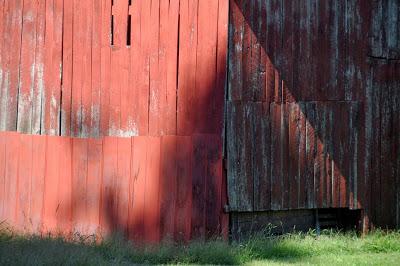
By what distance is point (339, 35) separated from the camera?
11.5m

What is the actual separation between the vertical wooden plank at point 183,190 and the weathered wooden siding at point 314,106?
2.15 ft

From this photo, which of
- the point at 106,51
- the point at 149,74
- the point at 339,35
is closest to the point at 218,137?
the point at 149,74

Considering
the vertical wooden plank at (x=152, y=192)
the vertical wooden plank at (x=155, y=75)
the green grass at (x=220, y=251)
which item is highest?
the vertical wooden plank at (x=155, y=75)

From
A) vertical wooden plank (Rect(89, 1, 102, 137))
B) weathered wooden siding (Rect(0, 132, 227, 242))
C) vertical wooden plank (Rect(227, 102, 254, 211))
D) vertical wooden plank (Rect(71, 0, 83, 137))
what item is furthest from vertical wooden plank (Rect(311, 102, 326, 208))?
vertical wooden plank (Rect(71, 0, 83, 137))

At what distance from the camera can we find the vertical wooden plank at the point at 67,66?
1045 centimetres

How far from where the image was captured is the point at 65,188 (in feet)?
33.8

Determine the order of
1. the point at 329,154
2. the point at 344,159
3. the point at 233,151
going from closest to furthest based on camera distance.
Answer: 1. the point at 233,151
2. the point at 329,154
3. the point at 344,159

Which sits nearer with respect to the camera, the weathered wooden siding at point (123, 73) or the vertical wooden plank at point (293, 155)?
the weathered wooden siding at point (123, 73)

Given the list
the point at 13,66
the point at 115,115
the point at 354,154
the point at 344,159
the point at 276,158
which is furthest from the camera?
the point at 354,154

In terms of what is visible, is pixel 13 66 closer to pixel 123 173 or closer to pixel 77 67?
pixel 77 67

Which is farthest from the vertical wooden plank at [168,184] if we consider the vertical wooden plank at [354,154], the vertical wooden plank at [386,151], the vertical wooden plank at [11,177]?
the vertical wooden plank at [386,151]

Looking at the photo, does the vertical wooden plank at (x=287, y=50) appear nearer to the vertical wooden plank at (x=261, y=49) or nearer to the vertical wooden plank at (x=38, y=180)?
the vertical wooden plank at (x=261, y=49)

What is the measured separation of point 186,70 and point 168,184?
66.1 inches

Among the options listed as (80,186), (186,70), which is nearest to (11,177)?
(80,186)
